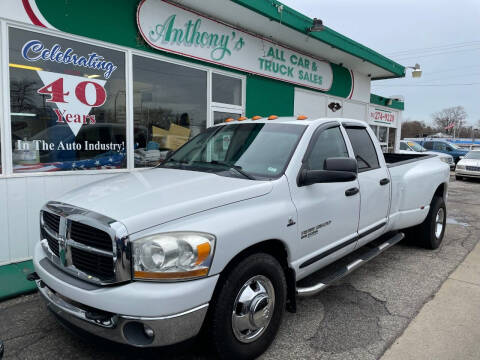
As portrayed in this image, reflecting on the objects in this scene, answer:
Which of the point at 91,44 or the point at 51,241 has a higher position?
the point at 91,44

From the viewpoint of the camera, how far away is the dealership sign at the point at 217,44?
606cm

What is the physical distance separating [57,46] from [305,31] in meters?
5.10

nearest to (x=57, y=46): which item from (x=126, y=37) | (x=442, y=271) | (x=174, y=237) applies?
(x=126, y=37)

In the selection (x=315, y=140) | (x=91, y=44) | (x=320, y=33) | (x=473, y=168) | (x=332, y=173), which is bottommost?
(x=473, y=168)

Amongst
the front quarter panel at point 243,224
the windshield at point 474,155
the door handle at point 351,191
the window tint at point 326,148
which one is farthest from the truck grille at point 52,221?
the windshield at point 474,155

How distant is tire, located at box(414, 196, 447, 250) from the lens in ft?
17.6

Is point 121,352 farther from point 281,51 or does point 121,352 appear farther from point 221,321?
point 281,51

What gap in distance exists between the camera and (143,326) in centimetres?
214

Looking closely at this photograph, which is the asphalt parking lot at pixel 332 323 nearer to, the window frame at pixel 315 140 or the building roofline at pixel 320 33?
the window frame at pixel 315 140

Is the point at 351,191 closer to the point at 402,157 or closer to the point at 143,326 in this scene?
the point at 143,326

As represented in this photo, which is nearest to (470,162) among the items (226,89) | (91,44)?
(226,89)

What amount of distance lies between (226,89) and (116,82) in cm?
264

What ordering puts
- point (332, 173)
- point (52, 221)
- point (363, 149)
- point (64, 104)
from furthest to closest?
point (64, 104) → point (363, 149) → point (332, 173) → point (52, 221)

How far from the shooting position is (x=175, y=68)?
660 centimetres
